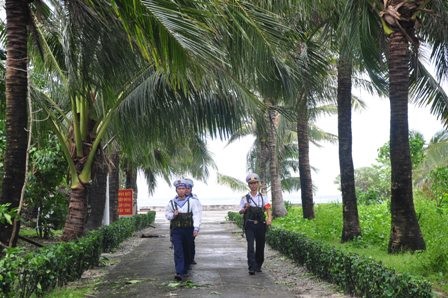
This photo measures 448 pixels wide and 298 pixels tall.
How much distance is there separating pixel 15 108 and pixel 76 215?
4.31 metres

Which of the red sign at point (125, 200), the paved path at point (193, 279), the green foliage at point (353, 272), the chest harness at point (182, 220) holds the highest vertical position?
the red sign at point (125, 200)

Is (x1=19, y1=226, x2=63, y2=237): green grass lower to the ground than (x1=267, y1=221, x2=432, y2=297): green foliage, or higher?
higher

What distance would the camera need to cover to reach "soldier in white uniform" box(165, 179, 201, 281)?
30.1ft

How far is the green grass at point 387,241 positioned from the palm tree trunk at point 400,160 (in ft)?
0.89

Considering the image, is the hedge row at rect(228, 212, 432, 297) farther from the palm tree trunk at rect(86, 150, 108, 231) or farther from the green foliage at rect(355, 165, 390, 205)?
the green foliage at rect(355, 165, 390, 205)

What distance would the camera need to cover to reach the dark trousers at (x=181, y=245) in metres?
9.09

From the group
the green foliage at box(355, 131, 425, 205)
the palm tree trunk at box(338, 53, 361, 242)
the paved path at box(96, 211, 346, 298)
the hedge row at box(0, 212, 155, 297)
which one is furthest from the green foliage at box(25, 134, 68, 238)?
the green foliage at box(355, 131, 425, 205)

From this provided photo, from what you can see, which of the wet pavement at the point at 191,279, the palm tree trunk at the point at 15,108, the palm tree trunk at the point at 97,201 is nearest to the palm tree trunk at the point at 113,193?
the palm tree trunk at the point at 97,201

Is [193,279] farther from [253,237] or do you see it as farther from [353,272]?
[353,272]

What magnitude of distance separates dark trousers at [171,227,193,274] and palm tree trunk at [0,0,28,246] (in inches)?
112

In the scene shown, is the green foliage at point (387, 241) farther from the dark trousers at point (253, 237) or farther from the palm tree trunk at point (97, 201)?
the palm tree trunk at point (97, 201)

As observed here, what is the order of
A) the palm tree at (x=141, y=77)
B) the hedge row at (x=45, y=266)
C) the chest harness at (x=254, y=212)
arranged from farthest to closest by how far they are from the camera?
1. the chest harness at (x=254, y=212)
2. the palm tree at (x=141, y=77)
3. the hedge row at (x=45, y=266)

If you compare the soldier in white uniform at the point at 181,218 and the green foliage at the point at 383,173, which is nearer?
the soldier in white uniform at the point at 181,218

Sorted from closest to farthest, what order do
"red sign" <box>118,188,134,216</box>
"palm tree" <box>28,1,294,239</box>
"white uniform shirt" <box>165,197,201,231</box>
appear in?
"palm tree" <box>28,1,294,239</box> < "white uniform shirt" <box>165,197,201,231</box> < "red sign" <box>118,188,134,216</box>
